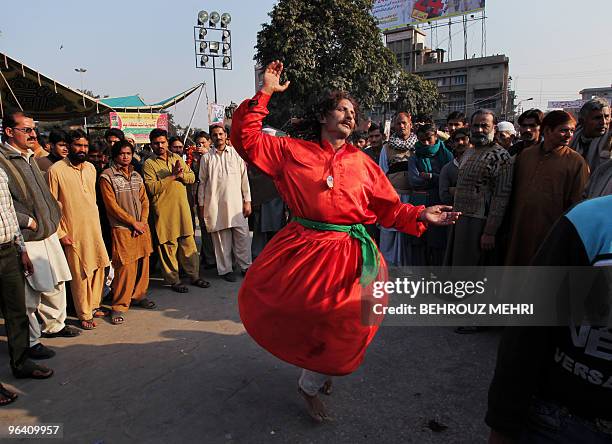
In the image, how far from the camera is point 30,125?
11.5 feet

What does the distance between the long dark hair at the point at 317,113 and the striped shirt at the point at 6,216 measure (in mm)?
2024

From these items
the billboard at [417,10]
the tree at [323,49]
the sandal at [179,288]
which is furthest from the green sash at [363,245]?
the billboard at [417,10]

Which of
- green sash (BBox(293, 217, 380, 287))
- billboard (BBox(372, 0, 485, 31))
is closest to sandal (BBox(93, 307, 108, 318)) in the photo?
green sash (BBox(293, 217, 380, 287))

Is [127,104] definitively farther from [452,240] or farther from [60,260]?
[452,240]

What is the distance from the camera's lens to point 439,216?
256 centimetres

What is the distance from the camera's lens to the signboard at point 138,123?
452 inches

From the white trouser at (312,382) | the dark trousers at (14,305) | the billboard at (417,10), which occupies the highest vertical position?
the billboard at (417,10)

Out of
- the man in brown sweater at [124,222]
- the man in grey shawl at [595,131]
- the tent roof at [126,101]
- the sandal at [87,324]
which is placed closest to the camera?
the man in grey shawl at [595,131]

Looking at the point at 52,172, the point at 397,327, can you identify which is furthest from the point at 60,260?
the point at 397,327

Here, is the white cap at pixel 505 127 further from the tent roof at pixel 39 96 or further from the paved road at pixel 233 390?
the tent roof at pixel 39 96

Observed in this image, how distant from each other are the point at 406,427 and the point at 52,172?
146 inches

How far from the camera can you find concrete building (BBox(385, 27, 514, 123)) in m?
42.4

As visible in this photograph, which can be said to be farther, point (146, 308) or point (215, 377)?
point (146, 308)

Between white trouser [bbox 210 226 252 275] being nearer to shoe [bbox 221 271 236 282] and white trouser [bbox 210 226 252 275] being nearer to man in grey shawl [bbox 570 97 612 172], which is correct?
shoe [bbox 221 271 236 282]
